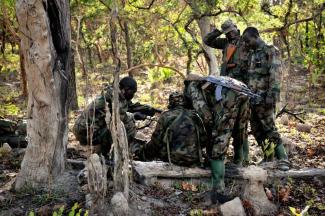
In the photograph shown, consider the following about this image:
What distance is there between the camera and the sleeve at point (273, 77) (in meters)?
5.36

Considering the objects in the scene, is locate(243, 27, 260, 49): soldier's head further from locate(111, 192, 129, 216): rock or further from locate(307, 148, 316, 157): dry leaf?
locate(111, 192, 129, 216): rock

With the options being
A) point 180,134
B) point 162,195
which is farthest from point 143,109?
point 162,195

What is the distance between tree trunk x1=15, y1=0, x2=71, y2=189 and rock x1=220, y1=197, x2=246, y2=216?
5.96 ft

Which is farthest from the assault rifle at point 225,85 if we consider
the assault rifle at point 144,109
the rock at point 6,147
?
the rock at point 6,147

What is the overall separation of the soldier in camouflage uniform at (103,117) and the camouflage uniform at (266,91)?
157 centimetres

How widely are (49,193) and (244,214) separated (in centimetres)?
201

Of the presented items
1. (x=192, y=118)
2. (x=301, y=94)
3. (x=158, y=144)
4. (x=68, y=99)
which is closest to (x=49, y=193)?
(x=68, y=99)

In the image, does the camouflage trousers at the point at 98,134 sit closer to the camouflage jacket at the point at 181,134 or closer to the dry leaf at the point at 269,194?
the camouflage jacket at the point at 181,134

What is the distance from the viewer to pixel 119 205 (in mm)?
3842

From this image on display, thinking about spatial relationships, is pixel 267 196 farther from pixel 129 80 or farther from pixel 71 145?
pixel 71 145

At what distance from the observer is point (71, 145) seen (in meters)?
6.48

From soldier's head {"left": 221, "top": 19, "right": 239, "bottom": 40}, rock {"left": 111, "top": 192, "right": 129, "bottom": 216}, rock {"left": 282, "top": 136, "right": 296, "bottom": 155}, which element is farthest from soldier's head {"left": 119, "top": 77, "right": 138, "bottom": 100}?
rock {"left": 282, "top": 136, "right": 296, "bottom": 155}

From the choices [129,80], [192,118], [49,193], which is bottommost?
[49,193]

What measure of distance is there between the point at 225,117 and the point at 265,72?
51.4 inches
